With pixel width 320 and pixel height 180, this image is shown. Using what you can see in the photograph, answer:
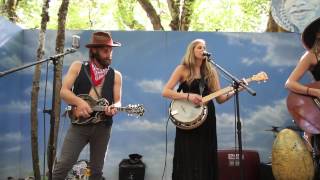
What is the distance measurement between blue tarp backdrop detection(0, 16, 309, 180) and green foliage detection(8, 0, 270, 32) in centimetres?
568

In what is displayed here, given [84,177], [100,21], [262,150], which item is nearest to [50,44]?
[84,177]

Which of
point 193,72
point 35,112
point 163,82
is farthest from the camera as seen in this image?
point 163,82

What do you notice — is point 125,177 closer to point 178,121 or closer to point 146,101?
point 146,101

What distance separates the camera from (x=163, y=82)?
6.61 meters

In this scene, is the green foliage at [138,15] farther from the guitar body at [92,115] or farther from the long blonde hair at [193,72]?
the guitar body at [92,115]

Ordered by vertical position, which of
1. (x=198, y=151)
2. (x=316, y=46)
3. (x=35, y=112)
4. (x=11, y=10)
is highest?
(x=11, y=10)

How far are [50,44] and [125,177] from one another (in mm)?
2283

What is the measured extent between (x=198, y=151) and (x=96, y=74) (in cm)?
127

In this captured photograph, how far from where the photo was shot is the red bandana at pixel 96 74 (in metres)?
4.17

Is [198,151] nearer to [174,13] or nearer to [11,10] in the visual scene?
[11,10]

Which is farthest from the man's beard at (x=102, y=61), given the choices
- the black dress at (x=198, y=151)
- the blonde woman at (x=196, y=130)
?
the black dress at (x=198, y=151)

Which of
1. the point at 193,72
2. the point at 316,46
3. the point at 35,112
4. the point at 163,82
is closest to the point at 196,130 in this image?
the point at 193,72

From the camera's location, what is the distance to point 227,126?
260 inches

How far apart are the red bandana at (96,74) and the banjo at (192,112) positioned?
2.72ft
